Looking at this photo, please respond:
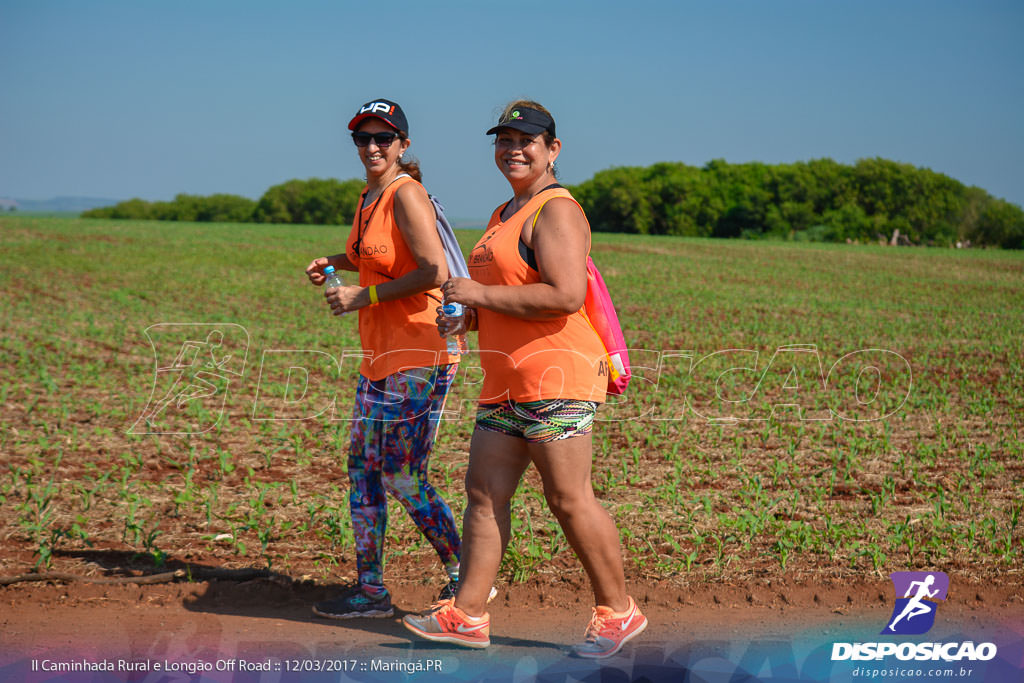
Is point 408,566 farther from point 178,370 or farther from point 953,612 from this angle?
point 178,370

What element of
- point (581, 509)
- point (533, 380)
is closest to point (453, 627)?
point (581, 509)

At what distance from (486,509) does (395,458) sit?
54cm

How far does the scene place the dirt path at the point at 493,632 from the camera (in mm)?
3447

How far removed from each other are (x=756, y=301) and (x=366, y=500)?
18390mm

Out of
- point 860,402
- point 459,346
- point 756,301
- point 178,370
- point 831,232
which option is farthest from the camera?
point 831,232

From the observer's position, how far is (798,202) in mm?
82562

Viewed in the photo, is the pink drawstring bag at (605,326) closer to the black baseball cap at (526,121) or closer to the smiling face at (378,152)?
the black baseball cap at (526,121)

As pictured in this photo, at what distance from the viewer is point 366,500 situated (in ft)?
12.8

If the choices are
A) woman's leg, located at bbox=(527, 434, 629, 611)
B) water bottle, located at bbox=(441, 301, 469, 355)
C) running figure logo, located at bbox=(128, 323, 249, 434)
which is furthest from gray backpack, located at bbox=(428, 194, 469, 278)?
running figure logo, located at bbox=(128, 323, 249, 434)

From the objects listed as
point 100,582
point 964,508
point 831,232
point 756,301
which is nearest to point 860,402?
point 964,508

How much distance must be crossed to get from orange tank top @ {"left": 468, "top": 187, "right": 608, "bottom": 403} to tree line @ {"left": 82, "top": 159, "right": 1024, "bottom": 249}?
70278 millimetres

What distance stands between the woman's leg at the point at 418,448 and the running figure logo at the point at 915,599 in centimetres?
195

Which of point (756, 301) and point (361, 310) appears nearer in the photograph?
point (361, 310)

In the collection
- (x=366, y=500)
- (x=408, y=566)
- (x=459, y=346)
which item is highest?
(x=459, y=346)
